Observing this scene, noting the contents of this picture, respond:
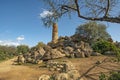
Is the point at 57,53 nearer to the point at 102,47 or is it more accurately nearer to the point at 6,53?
the point at 102,47

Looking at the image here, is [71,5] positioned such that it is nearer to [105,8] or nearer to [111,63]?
[105,8]

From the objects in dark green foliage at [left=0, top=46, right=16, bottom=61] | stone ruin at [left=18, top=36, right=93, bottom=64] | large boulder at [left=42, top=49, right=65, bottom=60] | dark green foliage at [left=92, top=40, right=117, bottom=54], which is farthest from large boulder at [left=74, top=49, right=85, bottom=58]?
dark green foliage at [left=0, top=46, right=16, bottom=61]

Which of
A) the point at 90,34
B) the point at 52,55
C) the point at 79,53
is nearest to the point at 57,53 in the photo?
the point at 52,55

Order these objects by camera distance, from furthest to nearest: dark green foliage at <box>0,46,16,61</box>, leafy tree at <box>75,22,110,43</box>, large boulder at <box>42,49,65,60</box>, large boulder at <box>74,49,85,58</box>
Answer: dark green foliage at <box>0,46,16,61</box> → leafy tree at <box>75,22,110,43</box> → large boulder at <box>74,49,85,58</box> → large boulder at <box>42,49,65,60</box>

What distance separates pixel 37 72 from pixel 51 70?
99 centimetres

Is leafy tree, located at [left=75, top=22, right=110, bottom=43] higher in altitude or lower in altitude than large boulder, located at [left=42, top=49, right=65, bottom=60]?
higher

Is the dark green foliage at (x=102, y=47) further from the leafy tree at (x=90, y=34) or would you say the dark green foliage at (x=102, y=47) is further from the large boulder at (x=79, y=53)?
the leafy tree at (x=90, y=34)

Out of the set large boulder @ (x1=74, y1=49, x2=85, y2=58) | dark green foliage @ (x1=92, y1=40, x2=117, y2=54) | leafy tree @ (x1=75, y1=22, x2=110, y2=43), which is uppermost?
leafy tree @ (x1=75, y1=22, x2=110, y2=43)

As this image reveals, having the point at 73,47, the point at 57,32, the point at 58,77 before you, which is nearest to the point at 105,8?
the point at 58,77

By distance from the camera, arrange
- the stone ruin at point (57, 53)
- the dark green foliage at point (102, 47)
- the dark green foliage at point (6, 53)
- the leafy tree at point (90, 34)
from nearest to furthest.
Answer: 1. the stone ruin at point (57, 53)
2. the dark green foliage at point (102, 47)
3. the leafy tree at point (90, 34)
4. the dark green foliage at point (6, 53)

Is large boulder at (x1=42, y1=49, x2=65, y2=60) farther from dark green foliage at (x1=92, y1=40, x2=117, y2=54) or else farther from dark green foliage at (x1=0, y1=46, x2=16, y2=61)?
dark green foliage at (x1=0, y1=46, x2=16, y2=61)

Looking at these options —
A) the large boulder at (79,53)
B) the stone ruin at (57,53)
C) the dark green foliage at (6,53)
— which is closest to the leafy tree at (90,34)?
the stone ruin at (57,53)

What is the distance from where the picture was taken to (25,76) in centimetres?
1525

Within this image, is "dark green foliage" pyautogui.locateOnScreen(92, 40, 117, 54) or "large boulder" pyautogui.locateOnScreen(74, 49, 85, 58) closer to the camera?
"large boulder" pyautogui.locateOnScreen(74, 49, 85, 58)
